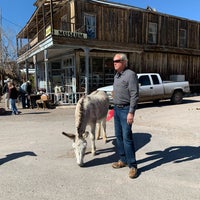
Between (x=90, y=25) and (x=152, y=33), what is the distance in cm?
630

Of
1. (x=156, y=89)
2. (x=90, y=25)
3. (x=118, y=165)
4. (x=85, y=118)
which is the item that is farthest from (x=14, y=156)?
(x=90, y=25)

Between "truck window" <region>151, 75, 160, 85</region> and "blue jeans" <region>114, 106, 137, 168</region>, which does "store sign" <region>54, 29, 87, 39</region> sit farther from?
"blue jeans" <region>114, 106, 137, 168</region>

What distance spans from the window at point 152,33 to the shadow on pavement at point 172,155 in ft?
53.3

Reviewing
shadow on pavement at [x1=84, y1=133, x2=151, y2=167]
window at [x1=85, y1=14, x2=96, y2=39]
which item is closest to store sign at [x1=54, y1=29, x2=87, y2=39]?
window at [x1=85, y1=14, x2=96, y2=39]

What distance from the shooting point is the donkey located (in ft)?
16.7

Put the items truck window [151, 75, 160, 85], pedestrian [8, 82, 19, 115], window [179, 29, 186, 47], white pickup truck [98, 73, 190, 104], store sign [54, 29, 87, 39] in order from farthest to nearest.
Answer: window [179, 29, 186, 47]
truck window [151, 75, 160, 85]
store sign [54, 29, 87, 39]
white pickup truck [98, 73, 190, 104]
pedestrian [8, 82, 19, 115]

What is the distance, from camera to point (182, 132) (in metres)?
8.23

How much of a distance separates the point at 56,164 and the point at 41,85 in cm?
2189

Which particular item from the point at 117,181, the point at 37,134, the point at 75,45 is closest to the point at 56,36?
the point at 75,45

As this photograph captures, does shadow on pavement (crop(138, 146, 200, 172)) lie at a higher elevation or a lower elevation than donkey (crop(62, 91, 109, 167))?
lower

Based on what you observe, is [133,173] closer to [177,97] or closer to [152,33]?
[177,97]

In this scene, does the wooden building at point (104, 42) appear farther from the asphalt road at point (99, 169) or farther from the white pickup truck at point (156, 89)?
the asphalt road at point (99, 169)

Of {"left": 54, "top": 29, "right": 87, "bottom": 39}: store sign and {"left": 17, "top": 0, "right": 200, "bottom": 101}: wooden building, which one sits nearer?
{"left": 54, "top": 29, "right": 87, "bottom": 39}: store sign

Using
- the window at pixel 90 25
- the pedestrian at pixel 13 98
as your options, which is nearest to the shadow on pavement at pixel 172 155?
the pedestrian at pixel 13 98
